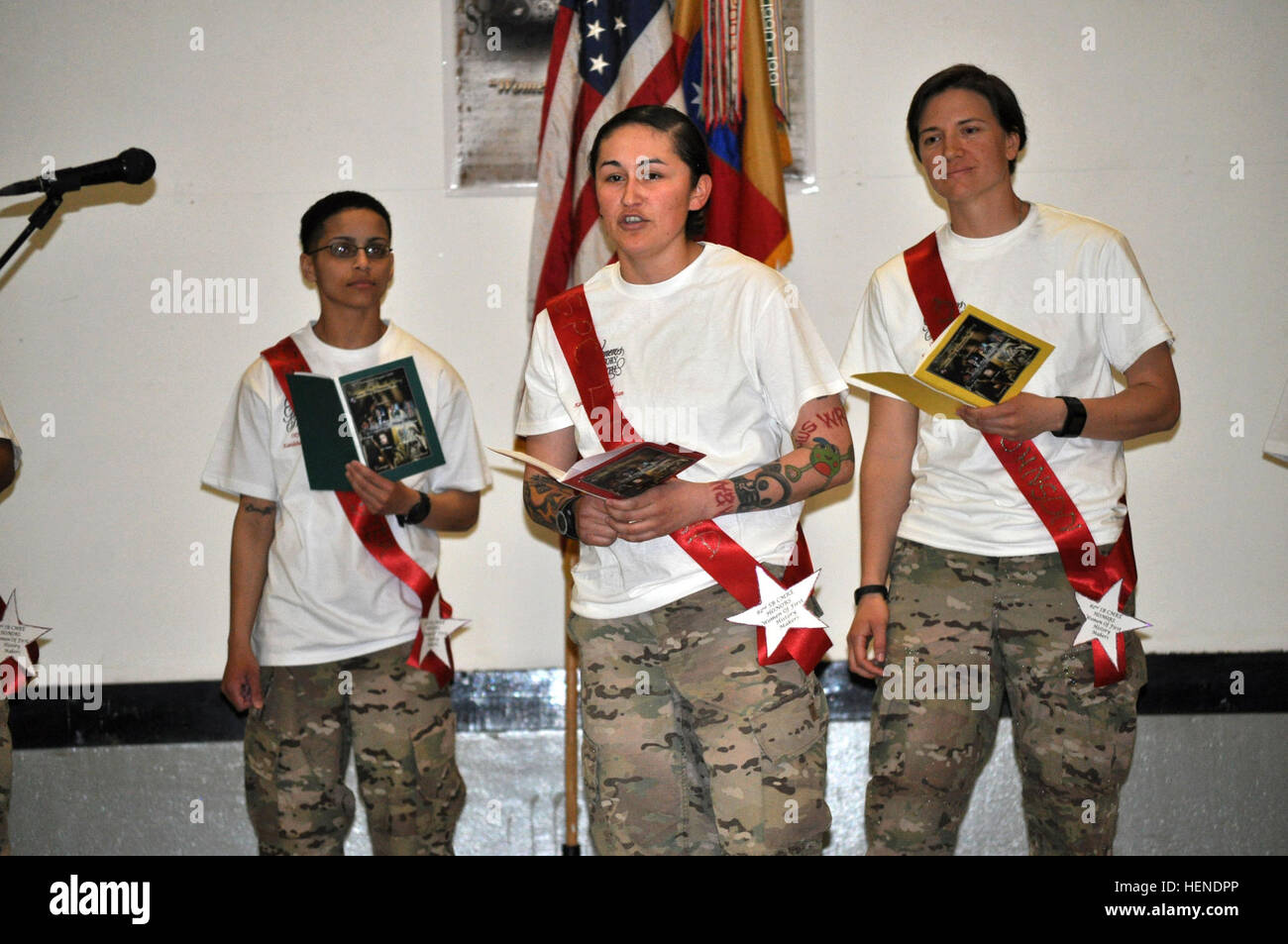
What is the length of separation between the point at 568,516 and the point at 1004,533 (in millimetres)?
921

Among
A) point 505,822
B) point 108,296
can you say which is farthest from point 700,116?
point 505,822

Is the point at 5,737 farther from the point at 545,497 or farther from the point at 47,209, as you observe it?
the point at 545,497

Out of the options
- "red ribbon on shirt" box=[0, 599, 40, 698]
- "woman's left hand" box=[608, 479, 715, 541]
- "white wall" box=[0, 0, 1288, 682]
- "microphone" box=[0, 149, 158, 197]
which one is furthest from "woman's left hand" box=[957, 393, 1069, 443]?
"red ribbon on shirt" box=[0, 599, 40, 698]

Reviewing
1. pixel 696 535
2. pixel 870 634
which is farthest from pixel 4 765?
pixel 870 634

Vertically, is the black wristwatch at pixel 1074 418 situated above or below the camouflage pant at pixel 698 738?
above

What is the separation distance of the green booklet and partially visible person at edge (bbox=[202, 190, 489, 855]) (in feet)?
0.18

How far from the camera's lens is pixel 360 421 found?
2.99 meters

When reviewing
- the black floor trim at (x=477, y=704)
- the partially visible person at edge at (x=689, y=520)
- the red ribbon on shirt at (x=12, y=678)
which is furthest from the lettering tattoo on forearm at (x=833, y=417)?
the red ribbon on shirt at (x=12, y=678)

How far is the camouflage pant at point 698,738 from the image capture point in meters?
2.29

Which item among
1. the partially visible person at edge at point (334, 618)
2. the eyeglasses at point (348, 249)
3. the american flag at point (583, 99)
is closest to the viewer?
the partially visible person at edge at point (334, 618)

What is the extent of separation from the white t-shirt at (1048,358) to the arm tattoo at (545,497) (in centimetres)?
79

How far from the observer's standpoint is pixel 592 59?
3539mm

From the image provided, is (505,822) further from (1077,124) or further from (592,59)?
(1077,124)

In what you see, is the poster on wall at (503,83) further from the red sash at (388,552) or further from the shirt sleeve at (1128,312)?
the shirt sleeve at (1128,312)
